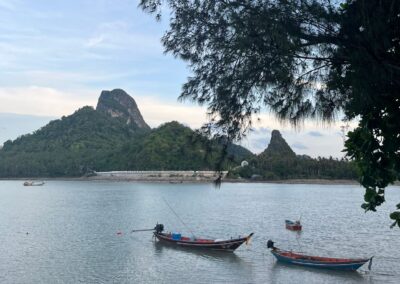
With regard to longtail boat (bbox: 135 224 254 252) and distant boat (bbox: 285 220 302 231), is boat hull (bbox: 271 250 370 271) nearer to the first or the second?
longtail boat (bbox: 135 224 254 252)

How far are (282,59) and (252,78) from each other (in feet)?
1.78

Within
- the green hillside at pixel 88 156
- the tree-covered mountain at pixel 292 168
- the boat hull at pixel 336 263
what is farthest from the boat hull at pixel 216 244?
the tree-covered mountain at pixel 292 168

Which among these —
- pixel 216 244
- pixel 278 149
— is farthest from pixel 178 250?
pixel 278 149

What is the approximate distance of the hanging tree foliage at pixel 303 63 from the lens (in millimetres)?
5809

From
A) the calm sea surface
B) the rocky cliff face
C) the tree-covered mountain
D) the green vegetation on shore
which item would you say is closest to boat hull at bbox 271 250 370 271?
the calm sea surface

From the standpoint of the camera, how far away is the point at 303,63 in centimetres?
724

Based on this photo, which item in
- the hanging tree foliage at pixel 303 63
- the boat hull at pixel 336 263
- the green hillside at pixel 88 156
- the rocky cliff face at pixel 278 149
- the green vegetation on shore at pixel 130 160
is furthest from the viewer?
the rocky cliff face at pixel 278 149

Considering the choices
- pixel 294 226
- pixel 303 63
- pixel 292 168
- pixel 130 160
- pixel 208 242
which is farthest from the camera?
pixel 130 160

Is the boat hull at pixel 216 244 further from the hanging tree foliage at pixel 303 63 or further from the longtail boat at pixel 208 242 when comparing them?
the hanging tree foliage at pixel 303 63

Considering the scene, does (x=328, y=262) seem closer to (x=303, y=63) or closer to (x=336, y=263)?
(x=336, y=263)

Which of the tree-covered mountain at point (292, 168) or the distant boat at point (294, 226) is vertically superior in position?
the tree-covered mountain at point (292, 168)

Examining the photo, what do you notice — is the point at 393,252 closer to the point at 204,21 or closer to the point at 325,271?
the point at 325,271

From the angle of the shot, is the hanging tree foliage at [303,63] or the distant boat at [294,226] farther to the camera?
the distant boat at [294,226]

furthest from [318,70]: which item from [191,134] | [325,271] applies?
[325,271]
